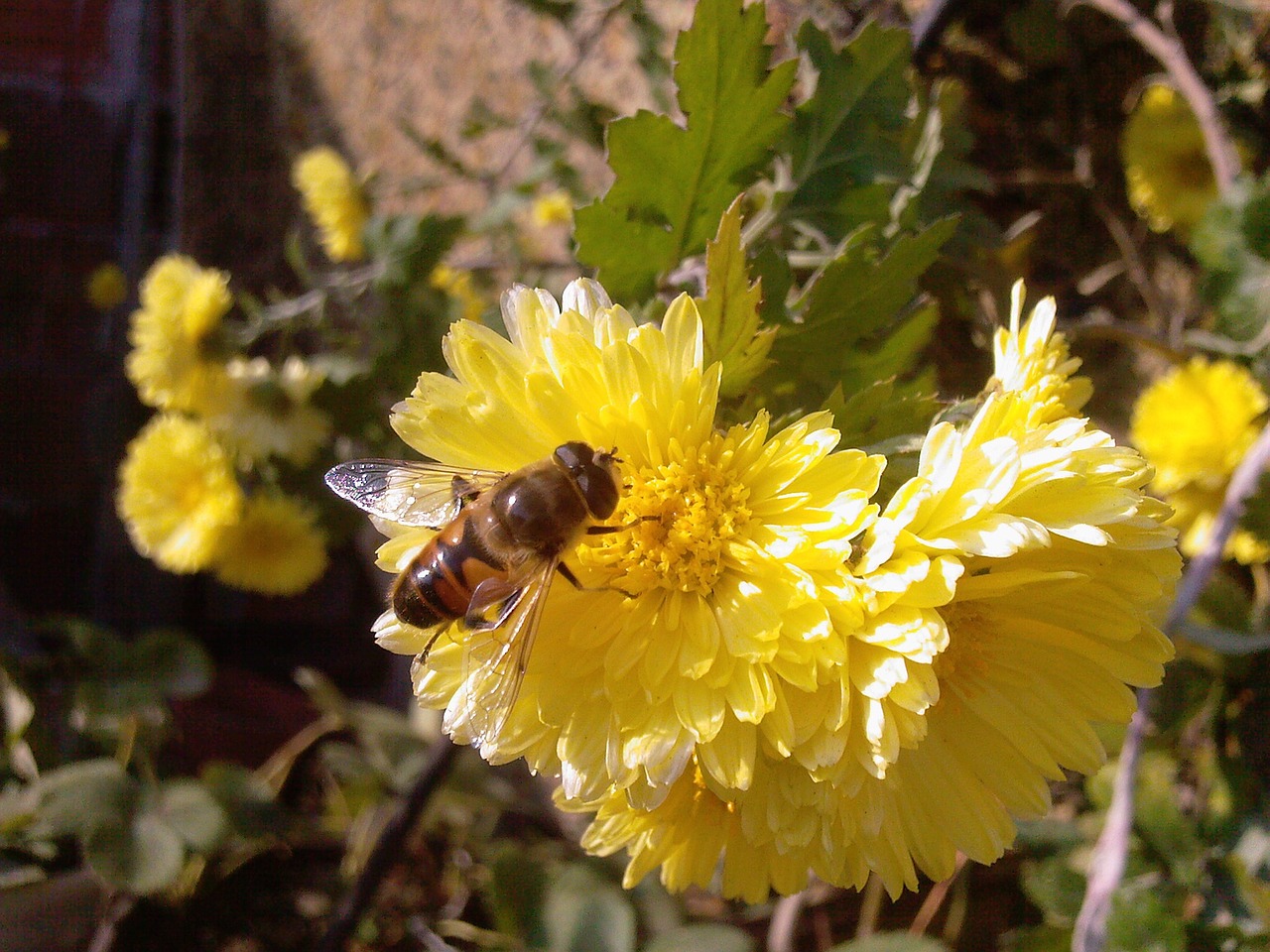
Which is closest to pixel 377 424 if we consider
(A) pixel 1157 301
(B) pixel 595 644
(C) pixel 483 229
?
(C) pixel 483 229

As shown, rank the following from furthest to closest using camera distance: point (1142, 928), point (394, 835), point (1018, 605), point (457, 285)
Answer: point (457, 285) < point (394, 835) < point (1142, 928) < point (1018, 605)

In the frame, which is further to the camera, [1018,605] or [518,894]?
[518,894]

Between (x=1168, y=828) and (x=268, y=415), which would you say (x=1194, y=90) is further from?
(x=268, y=415)

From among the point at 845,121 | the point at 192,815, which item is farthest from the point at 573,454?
the point at 192,815

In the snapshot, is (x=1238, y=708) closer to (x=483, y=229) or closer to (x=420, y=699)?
Answer: (x=420, y=699)

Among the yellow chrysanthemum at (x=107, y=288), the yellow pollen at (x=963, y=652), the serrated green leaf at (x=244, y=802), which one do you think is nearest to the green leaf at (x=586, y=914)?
the serrated green leaf at (x=244, y=802)

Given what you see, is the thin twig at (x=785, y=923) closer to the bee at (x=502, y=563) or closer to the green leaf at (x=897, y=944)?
the green leaf at (x=897, y=944)

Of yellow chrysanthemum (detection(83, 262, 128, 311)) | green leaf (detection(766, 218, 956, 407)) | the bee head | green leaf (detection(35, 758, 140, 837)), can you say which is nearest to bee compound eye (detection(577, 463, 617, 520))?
the bee head
